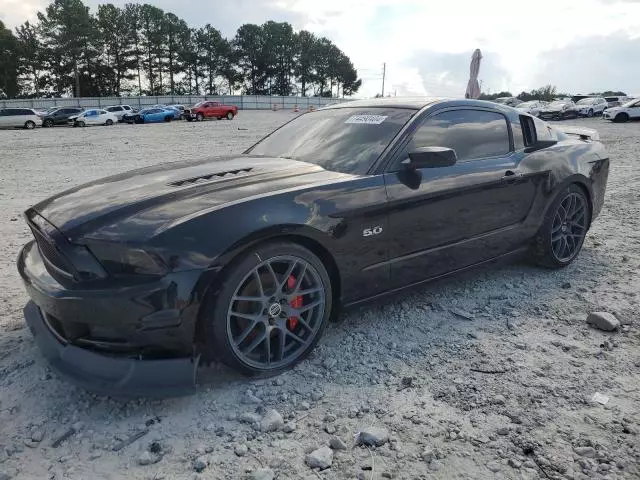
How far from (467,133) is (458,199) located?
0.58 meters

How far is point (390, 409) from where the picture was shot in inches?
95.4

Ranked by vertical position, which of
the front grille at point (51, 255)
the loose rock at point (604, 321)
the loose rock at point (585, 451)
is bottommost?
the loose rock at point (585, 451)

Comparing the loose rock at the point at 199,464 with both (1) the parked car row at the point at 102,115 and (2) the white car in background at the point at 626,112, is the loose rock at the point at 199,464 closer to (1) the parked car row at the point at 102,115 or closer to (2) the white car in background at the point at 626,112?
(2) the white car in background at the point at 626,112

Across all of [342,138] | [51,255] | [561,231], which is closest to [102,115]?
[342,138]

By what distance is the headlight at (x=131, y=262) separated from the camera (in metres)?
2.31

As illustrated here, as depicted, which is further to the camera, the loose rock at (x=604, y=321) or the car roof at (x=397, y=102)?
the car roof at (x=397, y=102)

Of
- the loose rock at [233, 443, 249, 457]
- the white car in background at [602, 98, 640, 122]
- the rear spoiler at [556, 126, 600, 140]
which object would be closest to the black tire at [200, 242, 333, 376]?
the loose rock at [233, 443, 249, 457]

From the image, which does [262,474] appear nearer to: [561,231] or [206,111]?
[561,231]

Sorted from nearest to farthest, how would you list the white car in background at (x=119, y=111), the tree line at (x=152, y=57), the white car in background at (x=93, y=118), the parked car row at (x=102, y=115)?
the parked car row at (x=102, y=115)
the white car in background at (x=93, y=118)
the white car in background at (x=119, y=111)
the tree line at (x=152, y=57)

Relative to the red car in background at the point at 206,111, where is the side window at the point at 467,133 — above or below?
above

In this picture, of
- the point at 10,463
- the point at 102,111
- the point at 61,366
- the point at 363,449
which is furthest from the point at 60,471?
the point at 102,111

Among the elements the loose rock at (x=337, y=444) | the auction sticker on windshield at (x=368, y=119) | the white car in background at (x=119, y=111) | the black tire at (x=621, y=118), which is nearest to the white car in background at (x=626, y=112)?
the black tire at (x=621, y=118)

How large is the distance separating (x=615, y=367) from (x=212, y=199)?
240cm

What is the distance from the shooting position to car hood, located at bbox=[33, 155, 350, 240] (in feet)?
8.05
